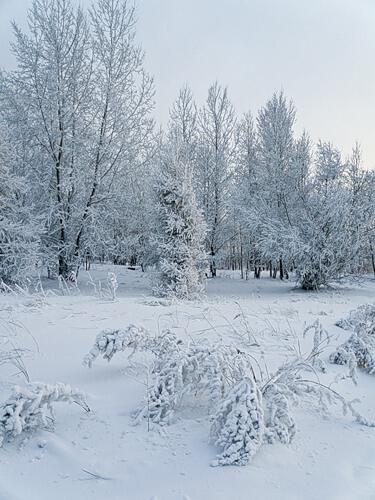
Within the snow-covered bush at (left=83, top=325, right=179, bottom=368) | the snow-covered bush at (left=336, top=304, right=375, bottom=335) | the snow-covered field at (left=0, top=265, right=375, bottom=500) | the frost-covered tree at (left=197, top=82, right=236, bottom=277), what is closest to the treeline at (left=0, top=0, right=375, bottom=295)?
the frost-covered tree at (left=197, top=82, right=236, bottom=277)

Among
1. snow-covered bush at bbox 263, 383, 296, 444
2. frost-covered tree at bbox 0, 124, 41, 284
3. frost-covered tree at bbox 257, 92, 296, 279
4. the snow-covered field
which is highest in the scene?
frost-covered tree at bbox 257, 92, 296, 279

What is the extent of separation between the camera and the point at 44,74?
12.6 m

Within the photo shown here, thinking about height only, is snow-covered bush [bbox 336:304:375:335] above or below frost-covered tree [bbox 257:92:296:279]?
below

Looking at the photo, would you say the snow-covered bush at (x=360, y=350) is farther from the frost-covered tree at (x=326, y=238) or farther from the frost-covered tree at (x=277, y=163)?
the frost-covered tree at (x=277, y=163)

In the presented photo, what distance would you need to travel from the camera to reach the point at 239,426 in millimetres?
2092

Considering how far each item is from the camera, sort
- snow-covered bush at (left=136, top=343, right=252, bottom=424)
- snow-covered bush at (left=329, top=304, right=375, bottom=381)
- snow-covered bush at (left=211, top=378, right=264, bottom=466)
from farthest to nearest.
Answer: snow-covered bush at (left=329, top=304, right=375, bottom=381)
snow-covered bush at (left=136, top=343, right=252, bottom=424)
snow-covered bush at (left=211, top=378, right=264, bottom=466)

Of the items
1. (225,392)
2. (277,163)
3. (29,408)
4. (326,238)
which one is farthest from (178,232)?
(29,408)

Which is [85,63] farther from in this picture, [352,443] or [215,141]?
[352,443]

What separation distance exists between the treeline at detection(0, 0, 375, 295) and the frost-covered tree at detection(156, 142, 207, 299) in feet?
0.13

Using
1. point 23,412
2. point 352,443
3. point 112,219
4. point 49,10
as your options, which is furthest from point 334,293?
point 49,10

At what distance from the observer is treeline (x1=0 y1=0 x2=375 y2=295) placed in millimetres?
11461

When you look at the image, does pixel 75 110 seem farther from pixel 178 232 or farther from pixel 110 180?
pixel 178 232

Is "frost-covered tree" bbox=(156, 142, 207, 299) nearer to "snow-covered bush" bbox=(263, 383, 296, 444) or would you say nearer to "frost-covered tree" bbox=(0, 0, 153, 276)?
"frost-covered tree" bbox=(0, 0, 153, 276)

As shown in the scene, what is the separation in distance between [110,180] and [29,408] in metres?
12.5
